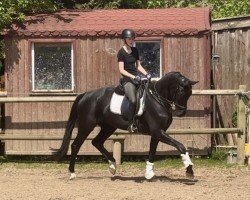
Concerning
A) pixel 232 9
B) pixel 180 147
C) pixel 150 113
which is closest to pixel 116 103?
pixel 150 113

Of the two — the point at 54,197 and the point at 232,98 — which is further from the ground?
the point at 232,98

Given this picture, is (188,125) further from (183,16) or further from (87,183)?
(87,183)

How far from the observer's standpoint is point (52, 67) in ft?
44.8

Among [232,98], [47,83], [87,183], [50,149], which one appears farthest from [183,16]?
[87,183]

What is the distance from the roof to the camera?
13367 millimetres

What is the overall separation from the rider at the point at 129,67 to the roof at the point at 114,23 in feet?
9.53

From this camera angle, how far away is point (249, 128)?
41.2ft

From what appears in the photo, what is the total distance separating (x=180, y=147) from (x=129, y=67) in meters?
1.77

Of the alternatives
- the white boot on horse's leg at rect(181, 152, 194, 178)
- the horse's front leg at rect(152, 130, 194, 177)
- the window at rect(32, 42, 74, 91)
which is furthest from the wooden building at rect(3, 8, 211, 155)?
the white boot on horse's leg at rect(181, 152, 194, 178)

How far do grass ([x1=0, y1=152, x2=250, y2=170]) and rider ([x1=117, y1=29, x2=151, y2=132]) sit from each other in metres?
2.69

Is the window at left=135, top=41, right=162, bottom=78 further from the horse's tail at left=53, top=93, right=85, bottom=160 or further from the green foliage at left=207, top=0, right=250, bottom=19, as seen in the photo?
the green foliage at left=207, top=0, right=250, bottom=19

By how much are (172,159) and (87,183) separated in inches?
144

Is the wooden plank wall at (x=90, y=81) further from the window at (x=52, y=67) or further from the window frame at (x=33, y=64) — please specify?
the window at (x=52, y=67)

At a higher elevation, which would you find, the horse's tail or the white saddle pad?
the white saddle pad
